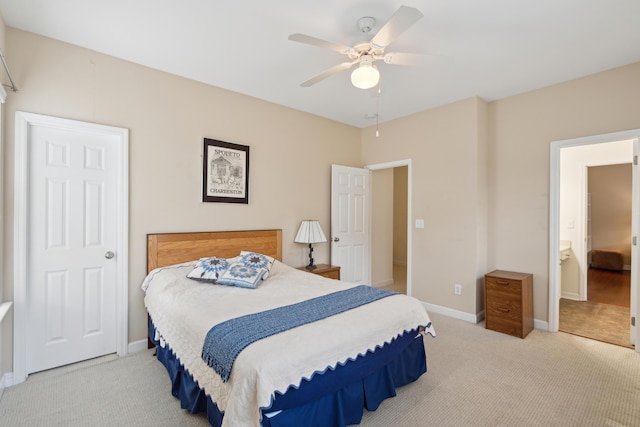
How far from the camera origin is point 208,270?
9.07 feet

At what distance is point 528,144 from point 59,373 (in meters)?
5.06

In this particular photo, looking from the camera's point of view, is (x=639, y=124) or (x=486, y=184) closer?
(x=639, y=124)

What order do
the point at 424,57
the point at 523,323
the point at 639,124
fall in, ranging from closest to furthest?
the point at 424,57 → the point at 639,124 → the point at 523,323

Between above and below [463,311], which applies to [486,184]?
above

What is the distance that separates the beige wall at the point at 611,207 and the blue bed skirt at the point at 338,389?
22.3 ft

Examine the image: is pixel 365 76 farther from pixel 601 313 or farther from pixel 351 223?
pixel 601 313

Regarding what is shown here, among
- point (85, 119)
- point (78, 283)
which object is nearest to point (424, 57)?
point (85, 119)

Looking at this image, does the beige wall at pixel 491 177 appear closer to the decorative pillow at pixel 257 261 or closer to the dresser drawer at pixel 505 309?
the dresser drawer at pixel 505 309

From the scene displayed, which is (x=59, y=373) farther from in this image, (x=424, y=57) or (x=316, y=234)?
(x=424, y=57)

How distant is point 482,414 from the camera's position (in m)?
2.00

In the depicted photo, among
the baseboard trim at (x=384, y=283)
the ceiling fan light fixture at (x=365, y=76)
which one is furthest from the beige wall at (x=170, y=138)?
the ceiling fan light fixture at (x=365, y=76)

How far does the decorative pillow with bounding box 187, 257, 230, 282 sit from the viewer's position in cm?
272

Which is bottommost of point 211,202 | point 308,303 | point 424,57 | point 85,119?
point 308,303

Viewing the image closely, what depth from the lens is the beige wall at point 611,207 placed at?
20.7ft
